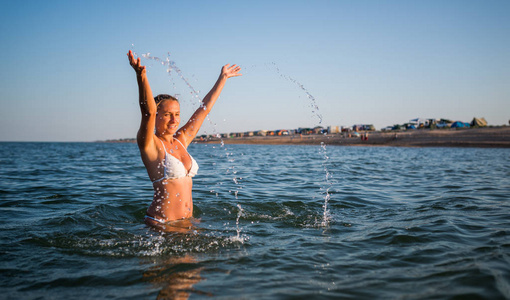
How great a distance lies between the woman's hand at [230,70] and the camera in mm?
5488

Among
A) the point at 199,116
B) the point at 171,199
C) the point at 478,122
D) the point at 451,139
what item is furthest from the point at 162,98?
the point at 478,122

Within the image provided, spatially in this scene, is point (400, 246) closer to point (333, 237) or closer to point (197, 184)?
point (333, 237)

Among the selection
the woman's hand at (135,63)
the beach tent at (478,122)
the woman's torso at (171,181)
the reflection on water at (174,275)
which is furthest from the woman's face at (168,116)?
the beach tent at (478,122)

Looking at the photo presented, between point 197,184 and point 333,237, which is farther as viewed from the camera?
point 197,184

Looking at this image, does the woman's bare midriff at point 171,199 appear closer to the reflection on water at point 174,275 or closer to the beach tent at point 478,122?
the reflection on water at point 174,275

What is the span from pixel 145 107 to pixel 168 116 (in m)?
0.86

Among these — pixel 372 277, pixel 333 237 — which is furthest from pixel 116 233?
pixel 372 277

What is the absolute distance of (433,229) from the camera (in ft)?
17.4

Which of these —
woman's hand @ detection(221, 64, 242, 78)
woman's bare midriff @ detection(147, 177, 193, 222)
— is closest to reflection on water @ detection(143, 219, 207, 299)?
woman's bare midriff @ detection(147, 177, 193, 222)

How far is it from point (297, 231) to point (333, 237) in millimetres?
625

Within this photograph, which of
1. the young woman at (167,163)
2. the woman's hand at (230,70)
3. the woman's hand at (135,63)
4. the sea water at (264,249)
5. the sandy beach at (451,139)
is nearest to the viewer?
the sea water at (264,249)

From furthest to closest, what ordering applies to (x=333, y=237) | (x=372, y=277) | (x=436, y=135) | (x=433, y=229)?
(x=436, y=135)
(x=433, y=229)
(x=333, y=237)
(x=372, y=277)

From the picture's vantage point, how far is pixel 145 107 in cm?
365

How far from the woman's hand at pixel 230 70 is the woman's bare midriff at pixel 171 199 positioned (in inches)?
71.3
